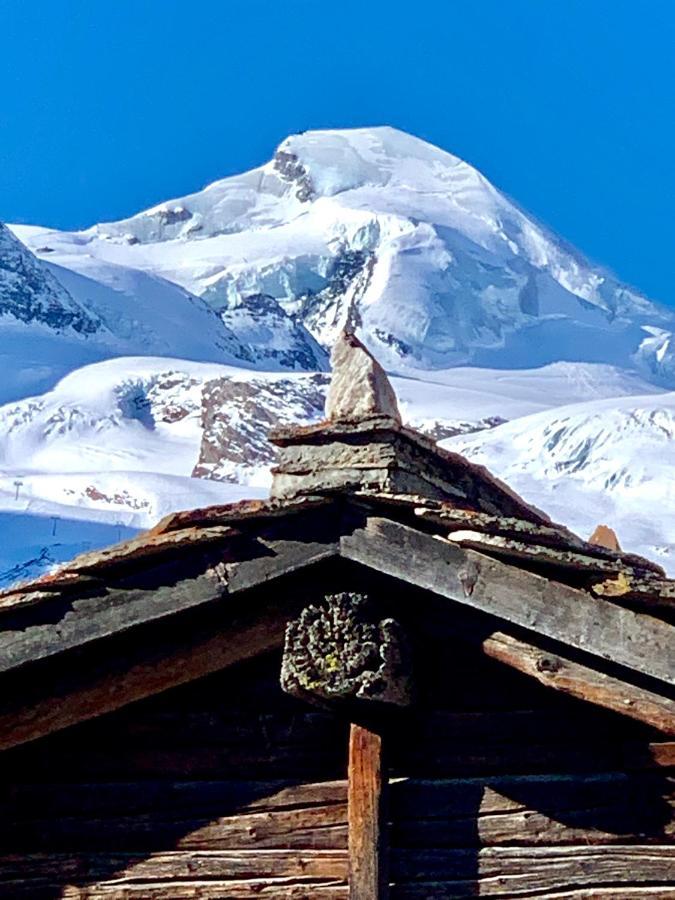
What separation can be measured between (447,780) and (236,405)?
79.4m

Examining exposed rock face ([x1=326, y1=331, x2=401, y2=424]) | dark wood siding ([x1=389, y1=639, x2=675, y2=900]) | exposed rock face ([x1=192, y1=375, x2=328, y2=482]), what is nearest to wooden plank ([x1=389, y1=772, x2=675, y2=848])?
dark wood siding ([x1=389, y1=639, x2=675, y2=900])

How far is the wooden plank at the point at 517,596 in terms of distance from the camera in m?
3.53

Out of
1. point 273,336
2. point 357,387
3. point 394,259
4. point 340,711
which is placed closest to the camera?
point 340,711

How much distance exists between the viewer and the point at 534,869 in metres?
3.70

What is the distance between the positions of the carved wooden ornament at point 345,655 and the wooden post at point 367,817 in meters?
0.16

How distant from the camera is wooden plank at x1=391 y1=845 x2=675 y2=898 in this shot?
365cm

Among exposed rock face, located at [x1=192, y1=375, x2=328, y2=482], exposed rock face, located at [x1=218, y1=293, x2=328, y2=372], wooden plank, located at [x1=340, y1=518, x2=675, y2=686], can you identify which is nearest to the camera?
wooden plank, located at [x1=340, y1=518, x2=675, y2=686]

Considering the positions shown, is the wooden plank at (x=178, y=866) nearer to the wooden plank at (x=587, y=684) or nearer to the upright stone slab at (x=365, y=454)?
the wooden plank at (x=587, y=684)

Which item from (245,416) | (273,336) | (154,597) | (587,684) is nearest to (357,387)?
(154,597)

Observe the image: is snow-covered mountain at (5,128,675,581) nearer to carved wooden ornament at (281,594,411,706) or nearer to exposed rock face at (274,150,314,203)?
exposed rock face at (274,150,314,203)

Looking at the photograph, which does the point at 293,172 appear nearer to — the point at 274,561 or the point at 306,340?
the point at 306,340

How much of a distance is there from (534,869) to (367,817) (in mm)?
428

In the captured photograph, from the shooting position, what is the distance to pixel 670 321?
14775cm

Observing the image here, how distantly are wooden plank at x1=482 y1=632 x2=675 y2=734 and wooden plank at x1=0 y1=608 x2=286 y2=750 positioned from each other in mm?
617
